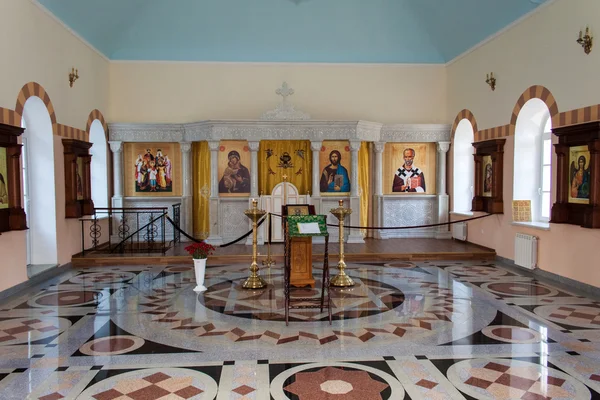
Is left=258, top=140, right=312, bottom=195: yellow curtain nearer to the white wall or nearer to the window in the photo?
the white wall

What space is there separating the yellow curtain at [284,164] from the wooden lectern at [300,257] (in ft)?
15.6

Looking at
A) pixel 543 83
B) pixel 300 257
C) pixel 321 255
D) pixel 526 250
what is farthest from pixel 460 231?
pixel 300 257

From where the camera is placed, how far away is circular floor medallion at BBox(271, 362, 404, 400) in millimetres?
3789

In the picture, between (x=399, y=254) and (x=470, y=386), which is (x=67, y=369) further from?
(x=399, y=254)

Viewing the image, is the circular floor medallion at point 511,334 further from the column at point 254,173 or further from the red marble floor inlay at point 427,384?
the column at point 254,173

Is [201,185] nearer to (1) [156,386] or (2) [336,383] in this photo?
(1) [156,386]

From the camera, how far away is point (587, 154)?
23.3ft

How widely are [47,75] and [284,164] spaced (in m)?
5.61

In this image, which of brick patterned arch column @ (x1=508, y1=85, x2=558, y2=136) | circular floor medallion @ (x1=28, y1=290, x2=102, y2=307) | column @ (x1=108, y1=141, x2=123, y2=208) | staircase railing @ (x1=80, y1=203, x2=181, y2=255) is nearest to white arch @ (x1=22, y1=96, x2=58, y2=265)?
staircase railing @ (x1=80, y1=203, x2=181, y2=255)

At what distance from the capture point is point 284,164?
40.2ft

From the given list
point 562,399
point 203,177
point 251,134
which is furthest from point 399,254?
point 562,399

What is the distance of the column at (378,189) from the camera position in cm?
1245

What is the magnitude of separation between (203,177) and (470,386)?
9642 mm

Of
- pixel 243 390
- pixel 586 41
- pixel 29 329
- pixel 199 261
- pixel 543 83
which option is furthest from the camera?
pixel 543 83
